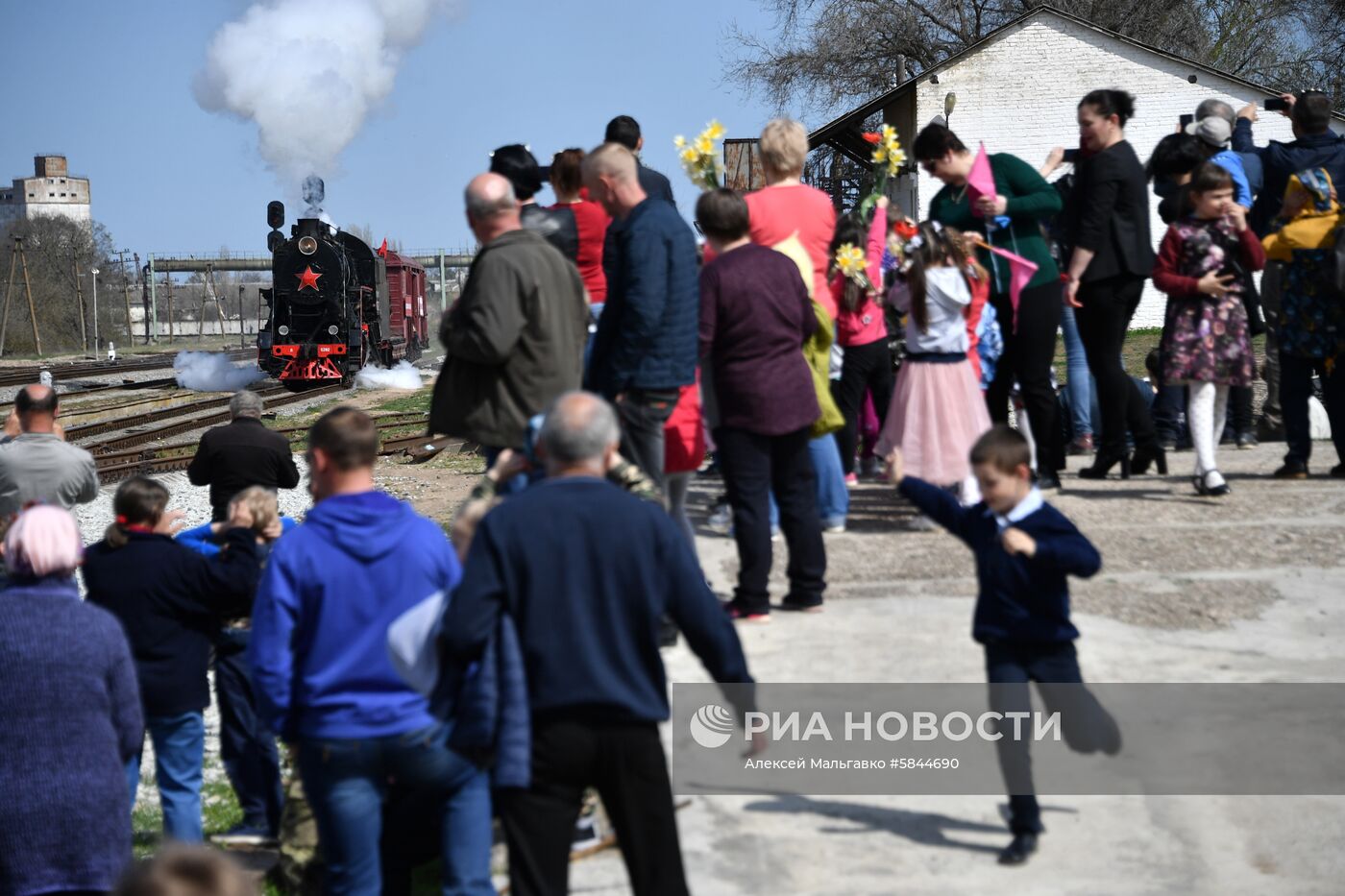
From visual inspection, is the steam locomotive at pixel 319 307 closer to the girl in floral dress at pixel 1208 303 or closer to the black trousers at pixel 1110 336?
the black trousers at pixel 1110 336

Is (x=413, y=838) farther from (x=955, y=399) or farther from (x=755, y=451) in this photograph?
(x=955, y=399)

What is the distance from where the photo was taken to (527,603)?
3850mm

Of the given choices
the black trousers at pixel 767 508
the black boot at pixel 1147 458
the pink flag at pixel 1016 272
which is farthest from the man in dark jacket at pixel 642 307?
A: the black boot at pixel 1147 458

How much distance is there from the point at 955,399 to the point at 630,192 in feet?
7.54

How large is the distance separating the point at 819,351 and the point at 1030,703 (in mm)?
2836

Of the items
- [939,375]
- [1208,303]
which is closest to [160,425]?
[939,375]

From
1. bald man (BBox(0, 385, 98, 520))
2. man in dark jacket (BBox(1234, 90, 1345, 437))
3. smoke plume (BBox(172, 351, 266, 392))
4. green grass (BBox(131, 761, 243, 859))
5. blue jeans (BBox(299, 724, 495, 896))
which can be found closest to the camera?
blue jeans (BBox(299, 724, 495, 896))

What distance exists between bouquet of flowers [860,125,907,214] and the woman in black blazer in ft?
3.32

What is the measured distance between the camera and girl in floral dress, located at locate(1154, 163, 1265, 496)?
27.5 ft

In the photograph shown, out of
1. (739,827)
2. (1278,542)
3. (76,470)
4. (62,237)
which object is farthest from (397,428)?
(62,237)

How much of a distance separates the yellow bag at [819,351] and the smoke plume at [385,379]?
25.9m

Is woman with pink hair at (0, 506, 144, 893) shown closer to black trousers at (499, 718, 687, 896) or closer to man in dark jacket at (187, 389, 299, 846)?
black trousers at (499, 718, 687, 896)

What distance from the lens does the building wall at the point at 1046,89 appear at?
33500 mm

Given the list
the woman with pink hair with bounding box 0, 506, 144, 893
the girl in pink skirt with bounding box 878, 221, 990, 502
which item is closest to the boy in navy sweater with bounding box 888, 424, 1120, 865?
the woman with pink hair with bounding box 0, 506, 144, 893
